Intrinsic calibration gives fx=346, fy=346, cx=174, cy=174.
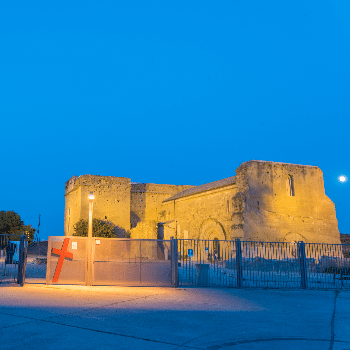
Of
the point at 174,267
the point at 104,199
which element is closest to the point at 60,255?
the point at 174,267

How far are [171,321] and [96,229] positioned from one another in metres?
31.2

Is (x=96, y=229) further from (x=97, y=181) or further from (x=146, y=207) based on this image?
(x=146, y=207)

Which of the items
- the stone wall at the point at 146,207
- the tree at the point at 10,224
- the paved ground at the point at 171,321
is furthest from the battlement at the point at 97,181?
the paved ground at the point at 171,321

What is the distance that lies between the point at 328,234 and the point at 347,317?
23.3 metres

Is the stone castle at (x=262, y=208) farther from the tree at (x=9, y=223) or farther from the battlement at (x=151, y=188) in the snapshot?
the tree at (x=9, y=223)

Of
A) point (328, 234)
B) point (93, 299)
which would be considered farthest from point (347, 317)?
point (328, 234)

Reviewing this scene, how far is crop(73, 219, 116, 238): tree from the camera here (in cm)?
3612

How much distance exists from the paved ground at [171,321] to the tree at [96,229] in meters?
25.9

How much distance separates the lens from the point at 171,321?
6664 mm

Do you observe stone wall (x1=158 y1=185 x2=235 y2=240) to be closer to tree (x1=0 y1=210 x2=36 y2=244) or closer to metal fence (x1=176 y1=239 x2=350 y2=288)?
metal fence (x1=176 y1=239 x2=350 y2=288)

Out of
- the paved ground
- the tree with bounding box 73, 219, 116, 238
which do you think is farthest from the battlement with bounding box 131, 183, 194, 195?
the paved ground

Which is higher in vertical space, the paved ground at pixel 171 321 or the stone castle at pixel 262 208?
the stone castle at pixel 262 208

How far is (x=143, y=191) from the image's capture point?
42469 millimetres

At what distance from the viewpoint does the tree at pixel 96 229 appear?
119 feet
